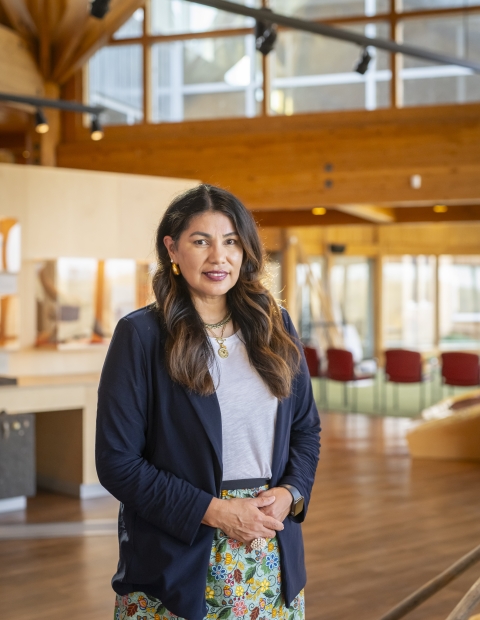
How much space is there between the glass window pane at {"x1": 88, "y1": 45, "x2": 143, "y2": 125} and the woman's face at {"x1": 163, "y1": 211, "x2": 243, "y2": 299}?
386 inches

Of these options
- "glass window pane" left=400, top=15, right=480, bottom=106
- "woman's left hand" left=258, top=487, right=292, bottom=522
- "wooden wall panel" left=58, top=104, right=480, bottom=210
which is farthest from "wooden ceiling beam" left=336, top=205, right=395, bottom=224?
"woman's left hand" left=258, top=487, right=292, bottom=522

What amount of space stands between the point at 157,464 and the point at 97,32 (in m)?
9.44

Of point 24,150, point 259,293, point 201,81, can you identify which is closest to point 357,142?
point 201,81

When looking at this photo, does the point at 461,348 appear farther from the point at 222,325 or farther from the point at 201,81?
the point at 222,325

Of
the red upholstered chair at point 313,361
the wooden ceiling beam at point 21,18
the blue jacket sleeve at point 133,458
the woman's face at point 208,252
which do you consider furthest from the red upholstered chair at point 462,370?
the blue jacket sleeve at point 133,458

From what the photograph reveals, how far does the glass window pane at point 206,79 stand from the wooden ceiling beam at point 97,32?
946 mm

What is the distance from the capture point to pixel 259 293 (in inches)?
84.0

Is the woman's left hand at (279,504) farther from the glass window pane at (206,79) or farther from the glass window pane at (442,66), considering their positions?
the glass window pane at (206,79)

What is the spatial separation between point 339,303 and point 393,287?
156 centimetres

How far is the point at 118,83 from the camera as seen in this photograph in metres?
11.5

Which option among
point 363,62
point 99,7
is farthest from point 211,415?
point 363,62

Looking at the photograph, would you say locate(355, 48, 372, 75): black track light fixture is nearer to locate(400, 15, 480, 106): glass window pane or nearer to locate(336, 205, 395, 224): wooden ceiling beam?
locate(400, 15, 480, 106): glass window pane

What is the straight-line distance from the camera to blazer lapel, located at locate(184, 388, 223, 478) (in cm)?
190

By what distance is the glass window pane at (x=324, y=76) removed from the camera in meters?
10.5
